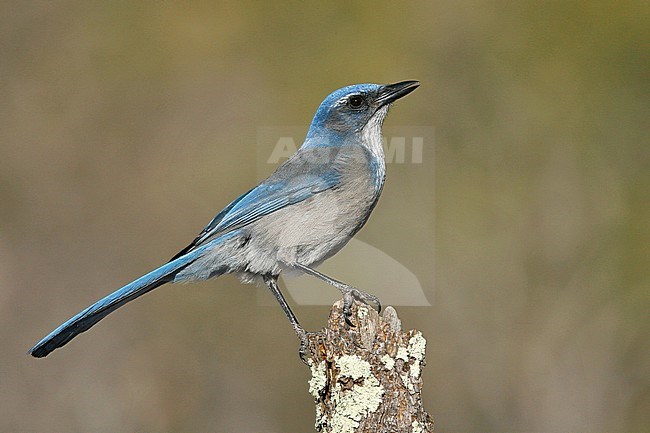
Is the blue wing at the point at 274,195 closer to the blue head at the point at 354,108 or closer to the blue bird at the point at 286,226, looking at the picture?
the blue bird at the point at 286,226

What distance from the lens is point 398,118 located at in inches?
322

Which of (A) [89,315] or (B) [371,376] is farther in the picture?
(A) [89,315]

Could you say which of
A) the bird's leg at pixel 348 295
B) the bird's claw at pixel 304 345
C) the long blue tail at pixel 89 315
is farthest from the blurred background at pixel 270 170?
the long blue tail at pixel 89 315

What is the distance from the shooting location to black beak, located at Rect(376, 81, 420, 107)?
5367 mm

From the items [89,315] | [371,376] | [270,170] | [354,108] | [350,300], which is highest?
[354,108]

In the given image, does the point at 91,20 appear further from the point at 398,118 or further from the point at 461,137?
the point at 461,137

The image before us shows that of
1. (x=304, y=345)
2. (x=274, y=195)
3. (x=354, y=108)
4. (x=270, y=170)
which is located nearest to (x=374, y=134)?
(x=354, y=108)

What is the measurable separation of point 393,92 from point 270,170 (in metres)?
1.77

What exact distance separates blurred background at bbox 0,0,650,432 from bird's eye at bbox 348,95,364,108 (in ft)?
5.20

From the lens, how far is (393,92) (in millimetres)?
5445

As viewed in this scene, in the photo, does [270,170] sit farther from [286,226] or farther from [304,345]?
[304,345]

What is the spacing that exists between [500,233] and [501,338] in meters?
1.02

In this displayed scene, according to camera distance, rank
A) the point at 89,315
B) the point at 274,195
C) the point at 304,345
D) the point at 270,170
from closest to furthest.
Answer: the point at 89,315 < the point at 304,345 < the point at 274,195 < the point at 270,170

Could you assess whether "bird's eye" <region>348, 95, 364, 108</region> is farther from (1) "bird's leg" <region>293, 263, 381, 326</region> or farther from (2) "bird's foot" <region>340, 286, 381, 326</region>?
(2) "bird's foot" <region>340, 286, 381, 326</region>
